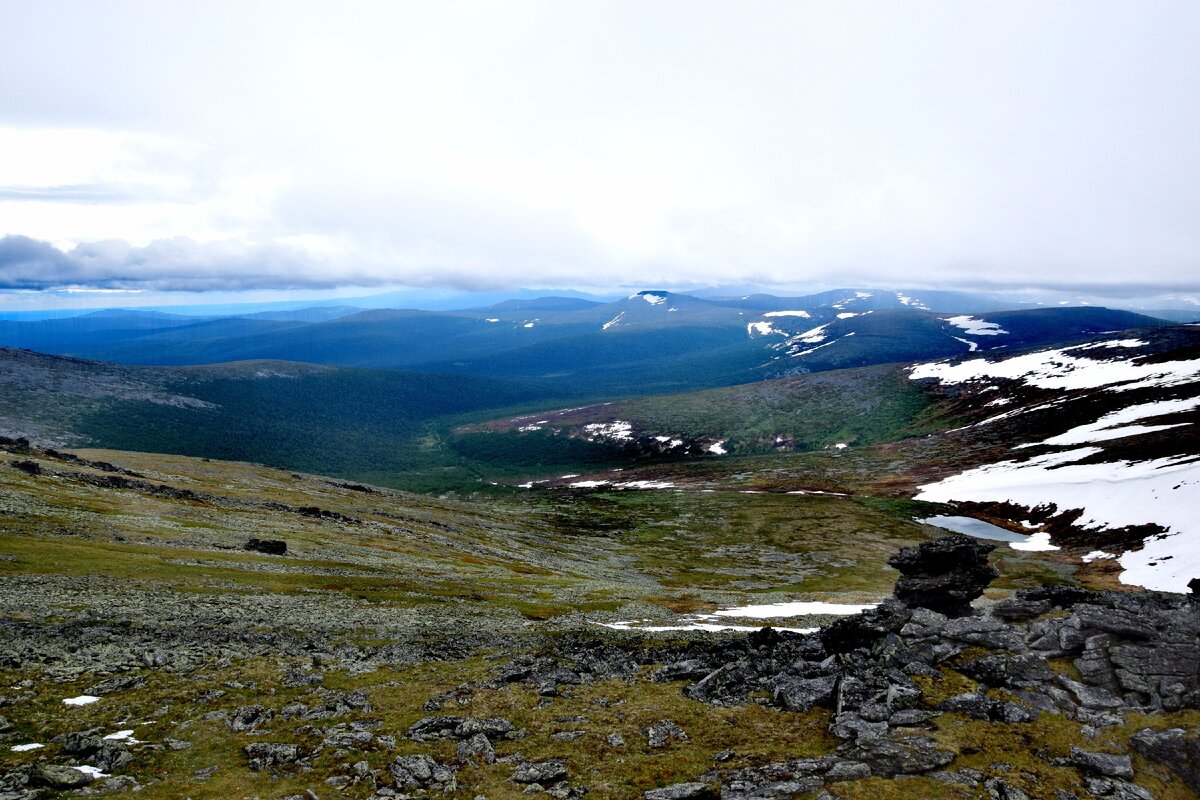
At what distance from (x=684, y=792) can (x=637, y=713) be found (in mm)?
7537

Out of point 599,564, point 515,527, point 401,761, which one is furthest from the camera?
point 515,527

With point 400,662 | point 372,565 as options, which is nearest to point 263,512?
point 372,565

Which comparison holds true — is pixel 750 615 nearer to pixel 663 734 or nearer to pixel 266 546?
pixel 663 734

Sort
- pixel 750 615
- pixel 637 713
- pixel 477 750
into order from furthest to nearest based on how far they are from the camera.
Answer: pixel 750 615 < pixel 637 713 < pixel 477 750

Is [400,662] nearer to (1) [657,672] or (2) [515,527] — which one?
(1) [657,672]

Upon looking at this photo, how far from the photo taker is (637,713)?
92.7ft

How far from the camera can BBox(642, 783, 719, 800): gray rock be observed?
20770mm

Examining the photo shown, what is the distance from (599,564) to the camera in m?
96.1

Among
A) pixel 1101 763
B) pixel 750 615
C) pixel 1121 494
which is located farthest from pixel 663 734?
pixel 1121 494

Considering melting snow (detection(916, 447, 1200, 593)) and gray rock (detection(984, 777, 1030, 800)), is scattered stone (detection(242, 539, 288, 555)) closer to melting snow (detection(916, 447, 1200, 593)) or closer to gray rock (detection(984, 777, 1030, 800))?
gray rock (detection(984, 777, 1030, 800))

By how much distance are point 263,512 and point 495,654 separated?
6255 cm

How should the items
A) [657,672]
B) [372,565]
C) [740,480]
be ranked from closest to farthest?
[657,672], [372,565], [740,480]

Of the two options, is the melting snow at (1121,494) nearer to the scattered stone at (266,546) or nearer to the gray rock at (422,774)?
the gray rock at (422,774)

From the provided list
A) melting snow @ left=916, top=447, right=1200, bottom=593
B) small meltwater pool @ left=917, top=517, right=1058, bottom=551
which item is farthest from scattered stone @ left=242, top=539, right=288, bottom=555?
small meltwater pool @ left=917, top=517, right=1058, bottom=551
